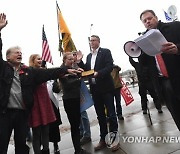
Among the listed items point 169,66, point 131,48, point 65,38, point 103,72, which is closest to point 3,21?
point 131,48

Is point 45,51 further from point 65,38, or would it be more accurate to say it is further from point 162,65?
point 162,65

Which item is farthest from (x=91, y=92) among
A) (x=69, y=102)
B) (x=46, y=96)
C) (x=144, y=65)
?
(x=144, y=65)

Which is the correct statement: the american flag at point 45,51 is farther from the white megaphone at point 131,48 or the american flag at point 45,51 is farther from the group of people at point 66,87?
the white megaphone at point 131,48

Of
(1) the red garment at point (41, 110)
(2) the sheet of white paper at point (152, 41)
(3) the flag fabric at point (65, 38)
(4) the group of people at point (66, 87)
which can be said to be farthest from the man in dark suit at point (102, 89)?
(3) the flag fabric at point (65, 38)

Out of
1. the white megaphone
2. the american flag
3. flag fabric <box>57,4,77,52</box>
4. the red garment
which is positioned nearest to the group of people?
the red garment

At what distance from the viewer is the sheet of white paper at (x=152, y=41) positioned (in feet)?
8.60

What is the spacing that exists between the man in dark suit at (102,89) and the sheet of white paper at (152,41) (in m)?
1.72

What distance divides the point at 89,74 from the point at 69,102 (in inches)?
24.4

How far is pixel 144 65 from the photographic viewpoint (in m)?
3.58

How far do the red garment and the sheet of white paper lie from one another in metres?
1.96

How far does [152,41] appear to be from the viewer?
8.75 ft

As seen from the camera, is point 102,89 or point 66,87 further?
point 102,89

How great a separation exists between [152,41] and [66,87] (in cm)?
196

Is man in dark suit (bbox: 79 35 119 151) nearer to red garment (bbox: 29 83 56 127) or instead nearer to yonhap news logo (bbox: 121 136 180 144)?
yonhap news logo (bbox: 121 136 180 144)
